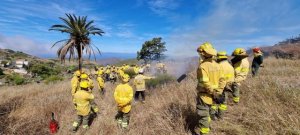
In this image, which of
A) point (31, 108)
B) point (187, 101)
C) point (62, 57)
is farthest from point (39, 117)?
point (62, 57)

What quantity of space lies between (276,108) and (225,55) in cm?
167

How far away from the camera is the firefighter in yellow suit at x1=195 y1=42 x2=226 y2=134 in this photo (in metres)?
3.93

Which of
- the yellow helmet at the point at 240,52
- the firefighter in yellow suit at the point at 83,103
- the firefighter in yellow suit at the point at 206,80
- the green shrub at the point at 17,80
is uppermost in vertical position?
the yellow helmet at the point at 240,52

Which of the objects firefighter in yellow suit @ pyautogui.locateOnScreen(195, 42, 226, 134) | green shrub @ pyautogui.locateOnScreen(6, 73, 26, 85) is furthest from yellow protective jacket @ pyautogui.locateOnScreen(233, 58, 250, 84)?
green shrub @ pyautogui.locateOnScreen(6, 73, 26, 85)

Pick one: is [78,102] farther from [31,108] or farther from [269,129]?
[269,129]

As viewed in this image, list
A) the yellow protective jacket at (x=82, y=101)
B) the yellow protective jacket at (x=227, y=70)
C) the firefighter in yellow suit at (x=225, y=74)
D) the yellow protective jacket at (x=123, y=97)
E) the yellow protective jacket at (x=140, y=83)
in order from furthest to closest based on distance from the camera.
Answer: the yellow protective jacket at (x=140, y=83) → the yellow protective jacket at (x=82, y=101) → the yellow protective jacket at (x=123, y=97) → the yellow protective jacket at (x=227, y=70) → the firefighter in yellow suit at (x=225, y=74)

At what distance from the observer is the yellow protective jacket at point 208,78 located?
3.93 metres

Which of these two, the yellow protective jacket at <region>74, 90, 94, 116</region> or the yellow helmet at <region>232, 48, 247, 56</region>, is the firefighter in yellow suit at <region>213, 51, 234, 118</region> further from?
the yellow protective jacket at <region>74, 90, 94, 116</region>

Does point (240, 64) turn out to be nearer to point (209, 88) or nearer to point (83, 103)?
point (209, 88)

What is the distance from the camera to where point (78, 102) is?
247 inches

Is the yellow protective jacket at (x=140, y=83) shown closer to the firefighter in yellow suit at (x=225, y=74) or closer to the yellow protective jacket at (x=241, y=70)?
the yellow protective jacket at (x=241, y=70)

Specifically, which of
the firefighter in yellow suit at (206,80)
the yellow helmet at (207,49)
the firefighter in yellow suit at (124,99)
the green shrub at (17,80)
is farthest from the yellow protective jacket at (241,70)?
the green shrub at (17,80)

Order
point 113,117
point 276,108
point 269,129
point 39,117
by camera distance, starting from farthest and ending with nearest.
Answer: point 39,117, point 113,117, point 276,108, point 269,129

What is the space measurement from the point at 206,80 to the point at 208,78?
8 cm
